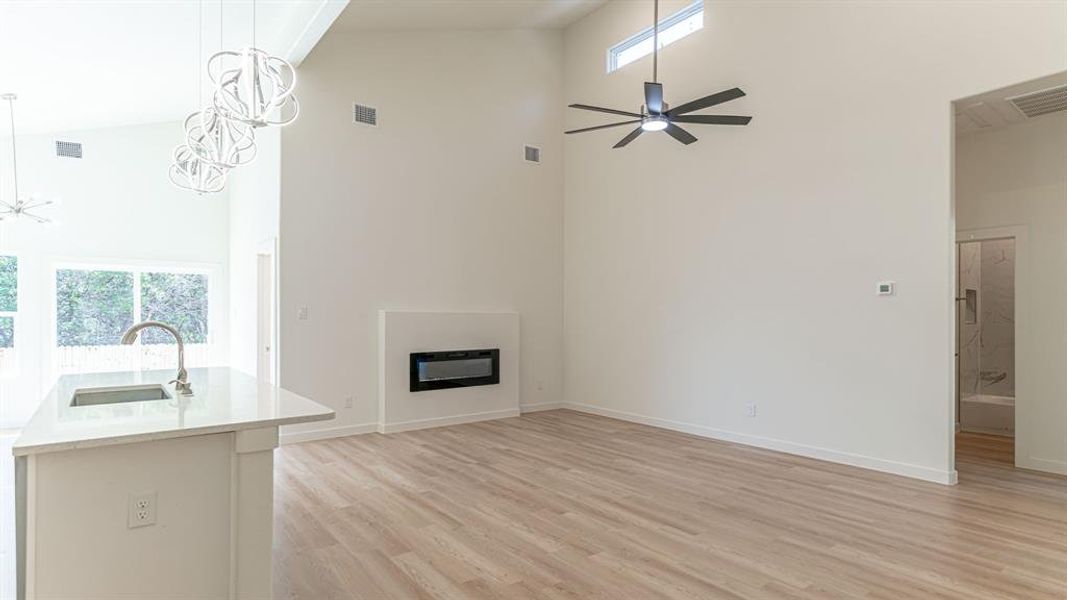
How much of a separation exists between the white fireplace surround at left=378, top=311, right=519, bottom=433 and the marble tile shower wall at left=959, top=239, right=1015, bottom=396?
529 centimetres

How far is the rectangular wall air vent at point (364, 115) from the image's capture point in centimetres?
609

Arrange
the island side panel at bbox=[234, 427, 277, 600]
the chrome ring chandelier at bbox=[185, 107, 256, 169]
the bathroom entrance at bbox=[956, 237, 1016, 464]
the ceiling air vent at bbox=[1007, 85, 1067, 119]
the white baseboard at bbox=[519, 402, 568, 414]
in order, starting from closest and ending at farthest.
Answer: the island side panel at bbox=[234, 427, 277, 600]
the chrome ring chandelier at bbox=[185, 107, 256, 169]
the ceiling air vent at bbox=[1007, 85, 1067, 119]
the bathroom entrance at bbox=[956, 237, 1016, 464]
the white baseboard at bbox=[519, 402, 568, 414]

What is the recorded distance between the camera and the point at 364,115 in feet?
20.2

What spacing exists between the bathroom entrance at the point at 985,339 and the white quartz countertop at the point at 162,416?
6840 millimetres

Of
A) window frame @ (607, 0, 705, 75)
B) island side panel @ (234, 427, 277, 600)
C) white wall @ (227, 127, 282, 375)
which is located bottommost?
island side panel @ (234, 427, 277, 600)

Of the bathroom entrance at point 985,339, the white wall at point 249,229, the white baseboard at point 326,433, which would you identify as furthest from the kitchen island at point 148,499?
the bathroom entrance at point 985,339

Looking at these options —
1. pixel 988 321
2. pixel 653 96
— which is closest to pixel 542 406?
pixel 653 96

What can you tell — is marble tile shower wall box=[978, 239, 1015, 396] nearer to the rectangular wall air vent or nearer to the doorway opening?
the doorway opening

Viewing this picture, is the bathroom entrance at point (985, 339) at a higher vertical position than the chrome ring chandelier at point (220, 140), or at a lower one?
lower

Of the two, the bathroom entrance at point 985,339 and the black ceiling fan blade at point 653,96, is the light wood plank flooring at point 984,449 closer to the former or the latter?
the bathroom entrance at point 985,339

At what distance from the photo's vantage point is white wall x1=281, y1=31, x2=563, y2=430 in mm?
5832

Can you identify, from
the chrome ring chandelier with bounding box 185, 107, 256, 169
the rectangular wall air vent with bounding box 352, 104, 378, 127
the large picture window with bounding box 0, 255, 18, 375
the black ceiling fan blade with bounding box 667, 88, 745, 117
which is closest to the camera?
the chrome ring chandelier with bounding box 185, 107, 256, 169

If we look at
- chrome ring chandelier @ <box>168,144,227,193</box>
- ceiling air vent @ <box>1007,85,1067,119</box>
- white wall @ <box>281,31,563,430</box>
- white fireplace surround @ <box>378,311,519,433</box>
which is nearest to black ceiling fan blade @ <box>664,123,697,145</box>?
ceiling air vent @ <box>1007,85,1067,119</box>

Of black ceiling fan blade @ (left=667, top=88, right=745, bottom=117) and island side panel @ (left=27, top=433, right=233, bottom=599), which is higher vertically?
black ceiling fan blade @ (left=667, top=88, right=745, bottom=117)
